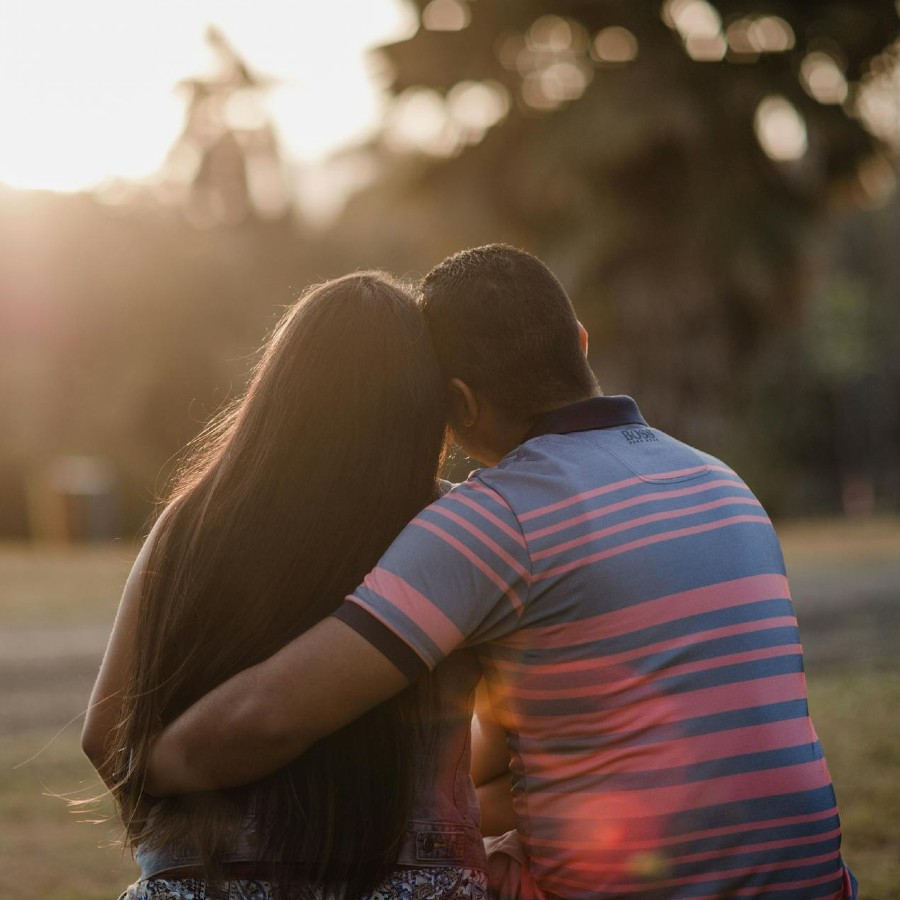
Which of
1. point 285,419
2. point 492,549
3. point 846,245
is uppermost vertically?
point 285,419

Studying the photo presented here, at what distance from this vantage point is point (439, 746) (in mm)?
2113

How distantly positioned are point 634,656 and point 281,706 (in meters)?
0.54

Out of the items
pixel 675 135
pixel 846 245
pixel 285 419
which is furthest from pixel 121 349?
pixel 285 419

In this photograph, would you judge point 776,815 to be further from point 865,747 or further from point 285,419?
point 865,747

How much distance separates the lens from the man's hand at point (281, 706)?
1.84 meters

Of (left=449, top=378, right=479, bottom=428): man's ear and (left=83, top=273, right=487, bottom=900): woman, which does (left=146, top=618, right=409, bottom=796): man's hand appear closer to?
(left=83, top=273, right=487, bottom=900): woman

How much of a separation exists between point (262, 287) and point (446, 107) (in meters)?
15.6

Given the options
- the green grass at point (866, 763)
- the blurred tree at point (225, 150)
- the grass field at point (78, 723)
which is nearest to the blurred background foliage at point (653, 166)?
the grass field at point (78, 723)

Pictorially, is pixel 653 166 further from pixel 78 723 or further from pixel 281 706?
pixel 281 706

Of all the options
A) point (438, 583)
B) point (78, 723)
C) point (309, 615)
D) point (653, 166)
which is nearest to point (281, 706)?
point (309, 615)

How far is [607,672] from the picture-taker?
1896 millimetres

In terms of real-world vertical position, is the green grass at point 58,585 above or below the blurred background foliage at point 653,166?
below

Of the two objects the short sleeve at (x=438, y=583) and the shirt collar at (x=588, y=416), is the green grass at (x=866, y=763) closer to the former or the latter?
the shirt collar at (x=588, y=416)

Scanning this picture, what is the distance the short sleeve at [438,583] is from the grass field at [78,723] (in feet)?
3.36
